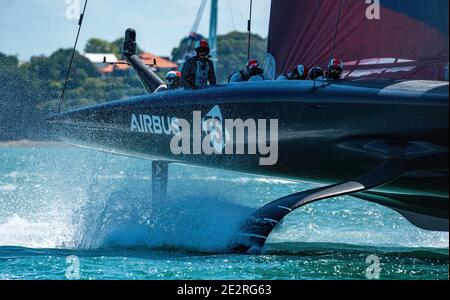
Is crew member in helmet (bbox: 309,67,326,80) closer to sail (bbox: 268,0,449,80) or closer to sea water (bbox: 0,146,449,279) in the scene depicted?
sail (bbox: 268,0,449,80)

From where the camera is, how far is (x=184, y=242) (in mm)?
8375

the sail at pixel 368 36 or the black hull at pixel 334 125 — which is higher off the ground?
the sail at pixel 368 36

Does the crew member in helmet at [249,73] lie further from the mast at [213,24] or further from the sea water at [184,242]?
the mast at [213,24]

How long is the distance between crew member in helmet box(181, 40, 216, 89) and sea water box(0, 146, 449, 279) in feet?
4.09

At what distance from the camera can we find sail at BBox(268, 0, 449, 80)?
7.83 meters

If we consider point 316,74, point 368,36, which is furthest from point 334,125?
point 368,36

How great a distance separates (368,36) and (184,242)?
2.67 m

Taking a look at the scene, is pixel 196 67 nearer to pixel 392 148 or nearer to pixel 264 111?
pixel 264 111

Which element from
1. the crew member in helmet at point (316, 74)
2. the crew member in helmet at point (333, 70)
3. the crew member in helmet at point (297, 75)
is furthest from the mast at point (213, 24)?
the crew member in helmet at point (333, 70)

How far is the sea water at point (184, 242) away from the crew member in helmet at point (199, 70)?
125cm

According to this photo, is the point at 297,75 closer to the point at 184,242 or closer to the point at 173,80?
the point at 173,80

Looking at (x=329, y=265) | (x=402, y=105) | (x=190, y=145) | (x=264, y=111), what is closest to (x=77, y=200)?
(x=190, y=145)

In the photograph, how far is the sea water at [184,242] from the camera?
714cm
